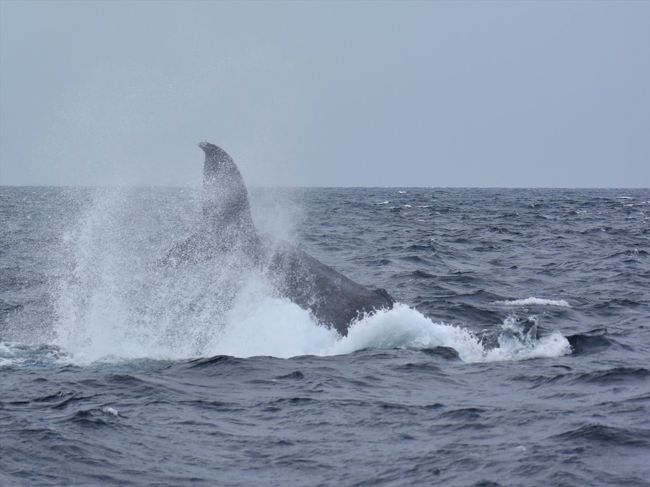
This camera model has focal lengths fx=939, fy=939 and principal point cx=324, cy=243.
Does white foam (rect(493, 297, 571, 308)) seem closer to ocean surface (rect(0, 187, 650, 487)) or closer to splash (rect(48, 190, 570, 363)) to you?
ocean surface (rect(0, 187, 650, 487))

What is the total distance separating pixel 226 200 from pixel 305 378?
4.63 m

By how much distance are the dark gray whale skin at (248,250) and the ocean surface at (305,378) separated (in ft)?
1.09

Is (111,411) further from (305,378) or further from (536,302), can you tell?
(536,302)

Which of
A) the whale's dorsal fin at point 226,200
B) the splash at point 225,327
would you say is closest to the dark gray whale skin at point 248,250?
the whale's dorsal fin at point 226,200

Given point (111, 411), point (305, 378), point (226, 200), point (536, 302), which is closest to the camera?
point (111, 411)

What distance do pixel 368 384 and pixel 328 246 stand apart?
2240 cm

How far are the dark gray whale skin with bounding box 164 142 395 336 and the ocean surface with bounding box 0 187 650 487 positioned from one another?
0.33 meters

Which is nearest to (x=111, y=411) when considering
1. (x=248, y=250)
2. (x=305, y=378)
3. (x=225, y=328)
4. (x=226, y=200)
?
(x=305, y=378)

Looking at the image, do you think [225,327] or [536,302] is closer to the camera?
[225,327]

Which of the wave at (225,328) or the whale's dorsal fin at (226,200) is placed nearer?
the wave at (225,328)

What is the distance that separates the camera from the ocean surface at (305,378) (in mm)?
10102

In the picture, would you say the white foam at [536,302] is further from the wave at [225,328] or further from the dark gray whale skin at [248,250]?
the dark gray whale skin at [248,250]

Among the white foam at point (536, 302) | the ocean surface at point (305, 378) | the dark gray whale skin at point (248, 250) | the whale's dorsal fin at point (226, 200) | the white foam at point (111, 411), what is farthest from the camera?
the white foam at point (536, 302)

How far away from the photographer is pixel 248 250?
17703mm
